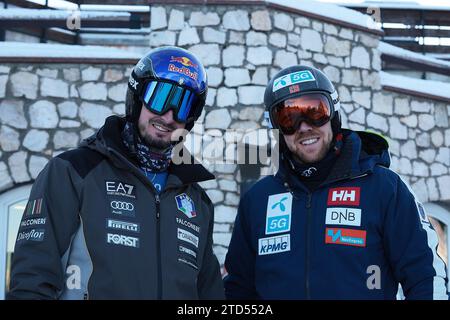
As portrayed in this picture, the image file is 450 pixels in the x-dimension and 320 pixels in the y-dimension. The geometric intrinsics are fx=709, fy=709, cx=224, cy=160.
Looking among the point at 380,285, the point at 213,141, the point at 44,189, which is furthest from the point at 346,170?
the point at 213,141

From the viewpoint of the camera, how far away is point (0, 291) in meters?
6.91

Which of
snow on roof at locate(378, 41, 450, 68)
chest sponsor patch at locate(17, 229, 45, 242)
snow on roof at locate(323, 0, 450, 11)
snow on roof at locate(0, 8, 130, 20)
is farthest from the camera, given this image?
snow on roof at locate(323, 0, 450, 11)

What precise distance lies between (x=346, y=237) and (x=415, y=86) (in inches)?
216

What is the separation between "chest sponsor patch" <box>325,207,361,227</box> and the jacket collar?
1.97ft

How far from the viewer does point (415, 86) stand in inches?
328

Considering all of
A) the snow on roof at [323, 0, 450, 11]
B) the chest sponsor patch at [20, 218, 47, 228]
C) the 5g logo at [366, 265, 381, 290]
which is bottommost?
the 5g logo at [366, 265, 381, 290]

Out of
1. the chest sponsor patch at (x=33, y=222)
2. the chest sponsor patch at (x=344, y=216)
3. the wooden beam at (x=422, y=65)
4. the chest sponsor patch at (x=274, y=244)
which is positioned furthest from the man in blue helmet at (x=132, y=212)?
the wooden beam at (x=422, y=65)

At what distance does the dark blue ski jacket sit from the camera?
10.3ft

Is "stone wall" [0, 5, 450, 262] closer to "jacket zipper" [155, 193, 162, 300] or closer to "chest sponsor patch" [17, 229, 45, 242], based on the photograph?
"jacket zipper" [155, 193, 162, 300]

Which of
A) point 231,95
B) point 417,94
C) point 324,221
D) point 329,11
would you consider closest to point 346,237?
point 324,221

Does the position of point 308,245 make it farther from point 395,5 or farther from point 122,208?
point 395,5

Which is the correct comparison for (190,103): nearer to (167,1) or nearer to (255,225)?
(255,225)

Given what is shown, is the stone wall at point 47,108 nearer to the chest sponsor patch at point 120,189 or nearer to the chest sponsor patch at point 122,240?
the chest sponsor patch at point 120,189

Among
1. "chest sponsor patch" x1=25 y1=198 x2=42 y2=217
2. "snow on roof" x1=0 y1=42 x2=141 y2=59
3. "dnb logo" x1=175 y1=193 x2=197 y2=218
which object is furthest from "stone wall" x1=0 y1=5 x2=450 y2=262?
"chest sponsor patch" x1=25 y1=198 x2=42 y2=217
